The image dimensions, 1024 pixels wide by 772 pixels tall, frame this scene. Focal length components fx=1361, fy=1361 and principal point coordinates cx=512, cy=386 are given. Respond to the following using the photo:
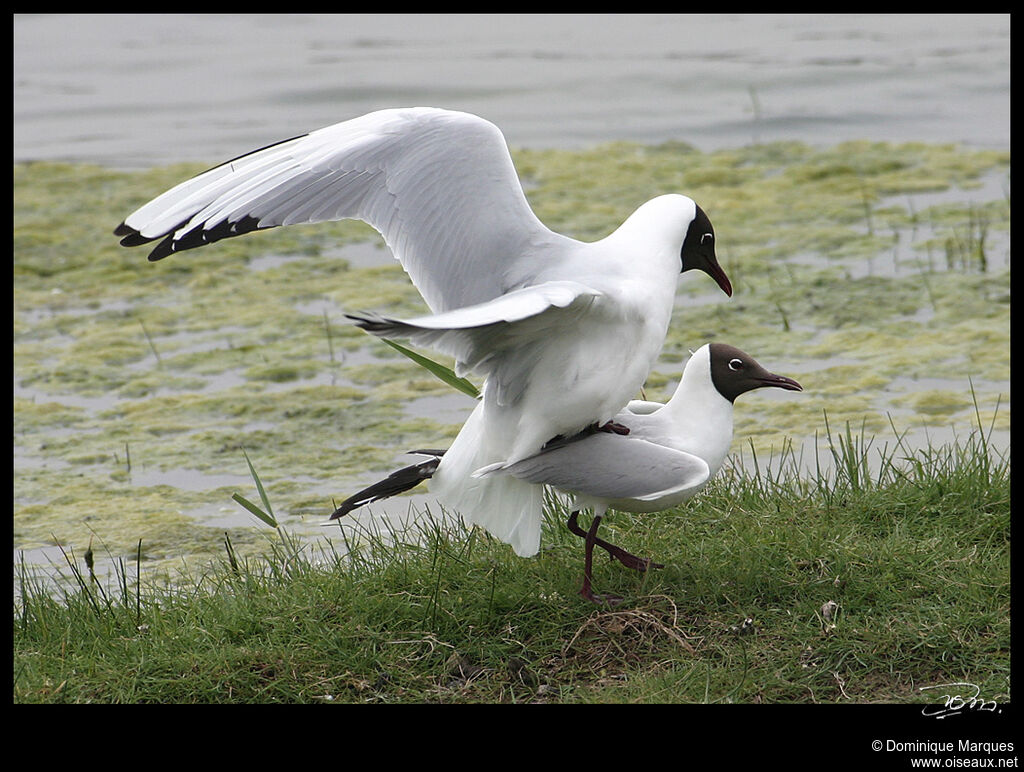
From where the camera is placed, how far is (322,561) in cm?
475

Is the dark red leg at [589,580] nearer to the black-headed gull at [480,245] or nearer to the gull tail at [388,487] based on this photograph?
the black-headed gull at [480,245]

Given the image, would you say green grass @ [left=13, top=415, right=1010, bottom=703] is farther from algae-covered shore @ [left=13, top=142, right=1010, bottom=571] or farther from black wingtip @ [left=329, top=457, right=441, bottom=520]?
algae-covered shore @ [left=13, top=142, right=1010, bottom=571]

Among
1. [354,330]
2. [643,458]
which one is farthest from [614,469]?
→ [354,330]

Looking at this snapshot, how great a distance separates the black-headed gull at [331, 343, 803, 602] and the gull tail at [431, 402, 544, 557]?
4cm

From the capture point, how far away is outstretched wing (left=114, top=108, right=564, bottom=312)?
4055mm

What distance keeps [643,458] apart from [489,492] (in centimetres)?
50

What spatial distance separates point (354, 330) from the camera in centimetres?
755

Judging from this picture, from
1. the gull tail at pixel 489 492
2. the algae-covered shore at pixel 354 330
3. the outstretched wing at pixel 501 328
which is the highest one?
the outstretched wing at pixel 501 328

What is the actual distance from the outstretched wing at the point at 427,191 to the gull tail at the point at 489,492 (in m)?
0.43

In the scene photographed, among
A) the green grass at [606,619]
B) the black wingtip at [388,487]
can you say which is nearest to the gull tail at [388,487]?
the black wingtip at [388,487]

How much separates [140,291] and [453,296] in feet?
14.7
